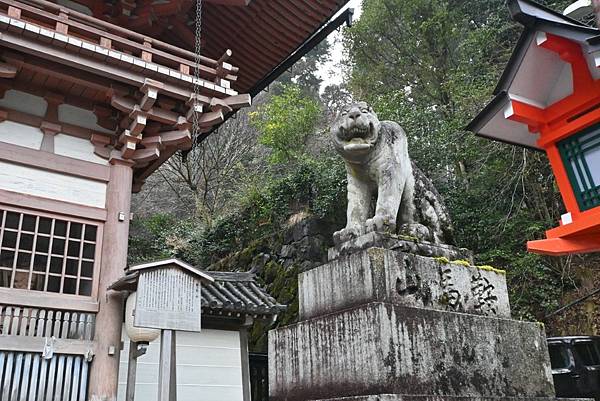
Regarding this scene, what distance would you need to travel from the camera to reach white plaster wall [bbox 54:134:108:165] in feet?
24.5

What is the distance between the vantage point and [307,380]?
3238 millimetres

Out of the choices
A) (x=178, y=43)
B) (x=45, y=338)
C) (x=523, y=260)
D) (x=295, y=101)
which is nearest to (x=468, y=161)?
(x=523, y=260)

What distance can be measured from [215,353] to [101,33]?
17.8ft

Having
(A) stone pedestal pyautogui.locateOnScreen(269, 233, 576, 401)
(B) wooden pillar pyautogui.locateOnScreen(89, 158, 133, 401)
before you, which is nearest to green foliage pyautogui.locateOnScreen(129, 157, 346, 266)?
(B) wooden pillar pyautogui.locateOnScreen(89, 158, 133, 401)

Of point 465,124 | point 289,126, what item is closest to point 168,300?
point 465,124

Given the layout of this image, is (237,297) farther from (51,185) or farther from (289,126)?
(289,126)

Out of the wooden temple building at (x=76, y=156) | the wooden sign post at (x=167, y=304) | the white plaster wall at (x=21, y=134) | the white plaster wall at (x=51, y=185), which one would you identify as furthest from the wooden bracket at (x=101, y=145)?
the wooden sign post at (x=167, y=304)

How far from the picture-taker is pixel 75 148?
299 inches

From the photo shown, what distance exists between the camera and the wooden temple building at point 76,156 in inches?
254

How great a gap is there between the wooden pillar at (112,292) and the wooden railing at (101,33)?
1.73 meters

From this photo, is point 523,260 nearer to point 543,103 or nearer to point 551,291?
point 551,291

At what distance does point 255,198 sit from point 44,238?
8.64 meters

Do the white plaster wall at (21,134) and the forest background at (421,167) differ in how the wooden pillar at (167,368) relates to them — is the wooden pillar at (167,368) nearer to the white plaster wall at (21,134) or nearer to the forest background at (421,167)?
the white plaster wall at (21,134)

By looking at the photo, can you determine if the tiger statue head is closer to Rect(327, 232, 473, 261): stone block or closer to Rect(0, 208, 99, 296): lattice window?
Rect(327, 232, 473, 261): stone block
